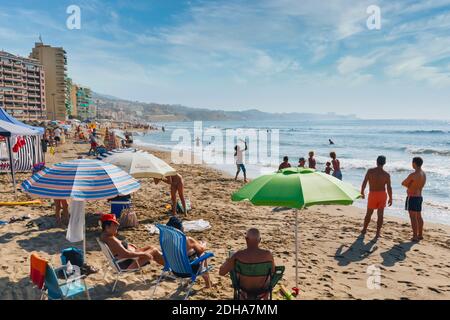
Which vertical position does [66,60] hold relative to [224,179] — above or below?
above

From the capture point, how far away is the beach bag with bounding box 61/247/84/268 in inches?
185

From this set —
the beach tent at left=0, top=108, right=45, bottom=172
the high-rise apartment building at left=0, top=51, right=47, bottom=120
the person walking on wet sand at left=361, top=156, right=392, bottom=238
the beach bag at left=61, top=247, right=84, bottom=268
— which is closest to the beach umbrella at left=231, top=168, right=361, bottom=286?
the beach bag at left=61, top=247, right=84, bottom=268

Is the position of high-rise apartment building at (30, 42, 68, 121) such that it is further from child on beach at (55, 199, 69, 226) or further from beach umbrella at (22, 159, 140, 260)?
beach umbrella at (22, 159, 140, 260)

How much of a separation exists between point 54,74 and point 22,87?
62.7 ft

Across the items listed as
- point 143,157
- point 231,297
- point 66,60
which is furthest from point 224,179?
point 66,60

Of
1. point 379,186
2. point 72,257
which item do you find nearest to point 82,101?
point 72,257

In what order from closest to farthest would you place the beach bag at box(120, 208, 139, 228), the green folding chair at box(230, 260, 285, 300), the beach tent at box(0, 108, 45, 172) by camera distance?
the green folding chair at box(230, 260, 285, 300) < the beach bag at box(120, 208, 139, 228) < the beach tent at box(0, 108, 45, 172)

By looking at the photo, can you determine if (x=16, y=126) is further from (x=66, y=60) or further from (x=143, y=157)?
(x=66, y=60)

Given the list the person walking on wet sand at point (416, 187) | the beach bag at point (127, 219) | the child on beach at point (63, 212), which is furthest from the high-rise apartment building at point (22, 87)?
the person walking on wet sand at point (416, 187)

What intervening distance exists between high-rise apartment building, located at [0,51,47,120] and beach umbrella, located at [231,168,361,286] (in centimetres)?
9889

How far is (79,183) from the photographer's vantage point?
447cm

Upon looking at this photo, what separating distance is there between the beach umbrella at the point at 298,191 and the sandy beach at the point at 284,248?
1.60 m

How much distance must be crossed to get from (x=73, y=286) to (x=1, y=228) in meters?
3.88

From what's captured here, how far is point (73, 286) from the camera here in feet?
13.3
